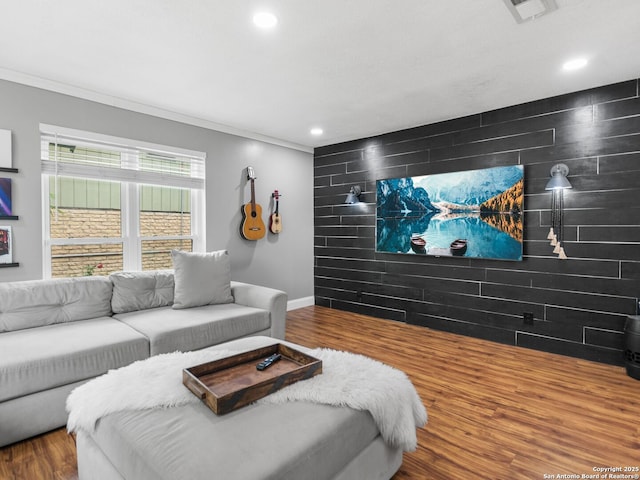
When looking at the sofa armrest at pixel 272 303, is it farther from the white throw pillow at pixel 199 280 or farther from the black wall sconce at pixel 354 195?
the black wall sconce at pixel 354 195

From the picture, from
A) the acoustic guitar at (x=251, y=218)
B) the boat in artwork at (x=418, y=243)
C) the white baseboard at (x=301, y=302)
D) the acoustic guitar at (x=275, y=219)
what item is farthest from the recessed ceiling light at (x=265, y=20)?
the white baseboard at (x=301, y=302)

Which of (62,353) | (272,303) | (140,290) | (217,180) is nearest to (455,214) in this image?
(272,303)

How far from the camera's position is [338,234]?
506cm

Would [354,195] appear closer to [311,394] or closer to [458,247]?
[458,247]

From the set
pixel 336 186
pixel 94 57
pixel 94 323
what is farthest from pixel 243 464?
pixel 336 186

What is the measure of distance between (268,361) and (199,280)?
166 cm

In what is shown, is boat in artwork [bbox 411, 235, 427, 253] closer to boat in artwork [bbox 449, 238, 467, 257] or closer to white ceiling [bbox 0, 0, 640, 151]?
boat in artwork [bbox 449, 238, 467, 257]

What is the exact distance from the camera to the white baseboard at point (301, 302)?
504 cm

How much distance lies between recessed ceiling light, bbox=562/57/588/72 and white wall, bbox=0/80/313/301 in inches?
127

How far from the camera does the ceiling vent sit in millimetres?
1858

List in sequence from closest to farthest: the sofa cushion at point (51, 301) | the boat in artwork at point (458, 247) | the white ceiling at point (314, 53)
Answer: the white ceiling at point (314, 53), the sofa cushion at point (51, 301), the boat in artwork at point (458, 247)

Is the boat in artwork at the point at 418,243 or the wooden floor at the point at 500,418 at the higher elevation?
the boat in artwork at the point at 418,243

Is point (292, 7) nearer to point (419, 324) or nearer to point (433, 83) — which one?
point (433, 83)

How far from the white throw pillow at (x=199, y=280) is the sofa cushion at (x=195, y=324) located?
8cm
